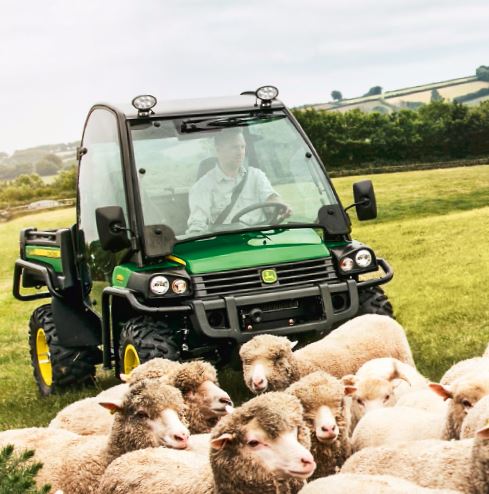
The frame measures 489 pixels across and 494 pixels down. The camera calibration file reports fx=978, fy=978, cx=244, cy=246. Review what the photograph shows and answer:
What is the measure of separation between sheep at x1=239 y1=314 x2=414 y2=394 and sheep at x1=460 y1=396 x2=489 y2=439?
1884 millimetres

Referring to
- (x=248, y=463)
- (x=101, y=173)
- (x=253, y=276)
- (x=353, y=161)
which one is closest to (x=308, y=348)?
(x=253, y=276)

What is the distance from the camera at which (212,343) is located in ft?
25.5

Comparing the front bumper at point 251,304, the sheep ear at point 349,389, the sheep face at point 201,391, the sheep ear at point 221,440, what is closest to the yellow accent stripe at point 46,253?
the front bumper at point 251,304

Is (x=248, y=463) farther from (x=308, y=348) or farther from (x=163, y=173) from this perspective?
(x=163, y=173)

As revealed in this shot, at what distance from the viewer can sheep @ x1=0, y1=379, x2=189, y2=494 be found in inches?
210

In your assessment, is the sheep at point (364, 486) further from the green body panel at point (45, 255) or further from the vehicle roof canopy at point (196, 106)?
the green body panel at point (45, 255)

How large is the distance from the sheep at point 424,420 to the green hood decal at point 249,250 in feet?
6.64

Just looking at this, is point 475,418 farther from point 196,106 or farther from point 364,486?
point 196,106

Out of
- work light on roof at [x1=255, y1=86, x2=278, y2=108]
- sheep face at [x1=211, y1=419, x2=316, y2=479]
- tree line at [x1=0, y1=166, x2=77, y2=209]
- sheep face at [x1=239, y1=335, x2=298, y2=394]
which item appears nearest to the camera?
sheep face at [x1=211, y1=419, x2=316, y2=479]

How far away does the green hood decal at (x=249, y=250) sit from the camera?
25.7 ft

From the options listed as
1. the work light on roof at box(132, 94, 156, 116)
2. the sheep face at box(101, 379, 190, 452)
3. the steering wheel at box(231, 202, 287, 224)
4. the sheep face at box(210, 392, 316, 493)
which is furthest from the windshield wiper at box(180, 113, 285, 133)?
the sheep face at box(210, 392, 316, 493)

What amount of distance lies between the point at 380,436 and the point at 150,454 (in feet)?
5.25

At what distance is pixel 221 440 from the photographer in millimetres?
4312

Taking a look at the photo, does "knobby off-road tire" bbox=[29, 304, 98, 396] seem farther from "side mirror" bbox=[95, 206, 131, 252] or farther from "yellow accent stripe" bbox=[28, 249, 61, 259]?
"side mirror" bbox=[95, 206, 131, 252]
